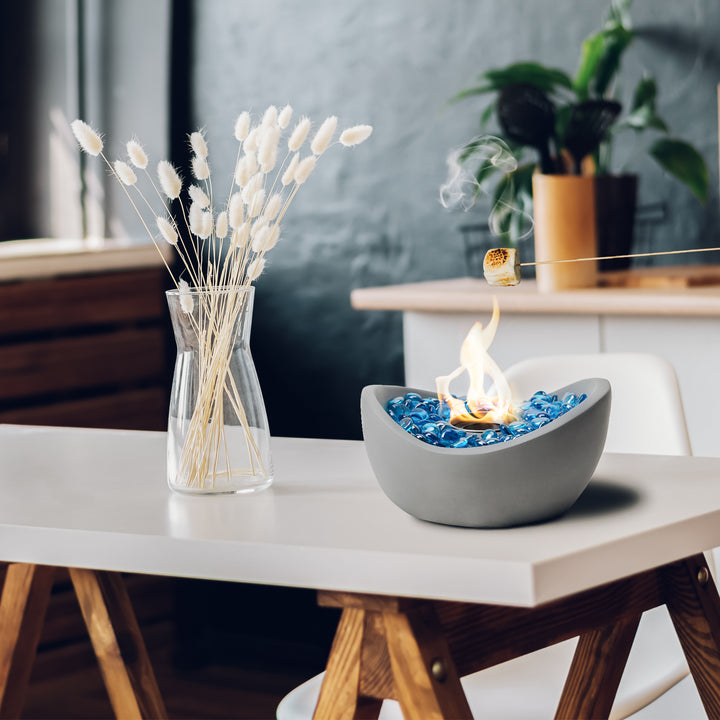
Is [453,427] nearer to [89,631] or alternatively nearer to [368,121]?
[89,631]

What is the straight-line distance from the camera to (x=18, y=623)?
1446 mm

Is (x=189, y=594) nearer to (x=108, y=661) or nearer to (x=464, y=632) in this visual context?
(x=108, y=661)

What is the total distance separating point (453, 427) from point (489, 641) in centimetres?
20

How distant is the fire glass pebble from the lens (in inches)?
44.4

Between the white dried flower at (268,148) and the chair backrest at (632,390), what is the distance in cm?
66

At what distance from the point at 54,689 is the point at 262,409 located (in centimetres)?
205

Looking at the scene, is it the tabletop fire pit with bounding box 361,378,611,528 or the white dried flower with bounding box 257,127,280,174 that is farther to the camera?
the white dried flower with bounding box 257,127,280,174

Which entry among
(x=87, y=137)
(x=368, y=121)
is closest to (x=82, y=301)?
(x=368, y=121)

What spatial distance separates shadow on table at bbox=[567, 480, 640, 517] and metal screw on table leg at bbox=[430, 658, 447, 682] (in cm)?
18

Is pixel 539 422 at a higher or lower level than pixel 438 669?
higher

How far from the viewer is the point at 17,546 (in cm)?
117

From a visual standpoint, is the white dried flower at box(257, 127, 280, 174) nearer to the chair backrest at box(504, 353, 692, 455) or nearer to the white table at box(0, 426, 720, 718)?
the white table at box(0, 426, 720, 718)

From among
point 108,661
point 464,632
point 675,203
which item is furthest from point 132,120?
point 464,632

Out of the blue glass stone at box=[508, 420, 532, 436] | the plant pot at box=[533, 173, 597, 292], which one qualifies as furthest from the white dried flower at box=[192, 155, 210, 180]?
the plant pot at box=[533, 173, 597, 292]
